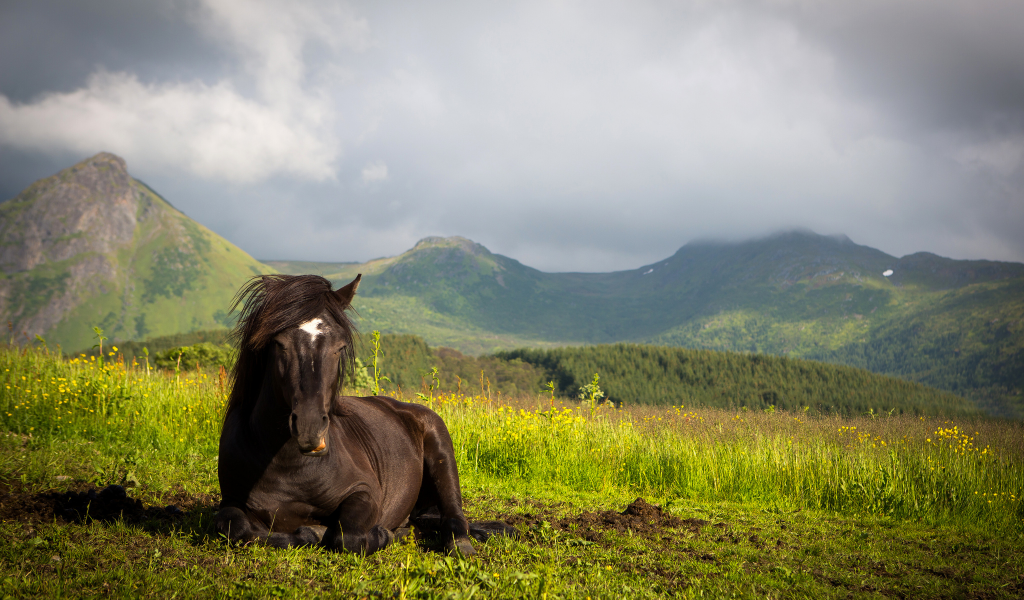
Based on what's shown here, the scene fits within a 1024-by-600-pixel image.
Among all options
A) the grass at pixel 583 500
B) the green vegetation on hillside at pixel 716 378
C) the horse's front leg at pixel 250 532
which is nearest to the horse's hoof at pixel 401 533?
the grass at pixel 583 500

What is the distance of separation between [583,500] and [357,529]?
4.54 meters

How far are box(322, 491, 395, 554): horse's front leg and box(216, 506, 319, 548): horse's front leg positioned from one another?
6.8 inches

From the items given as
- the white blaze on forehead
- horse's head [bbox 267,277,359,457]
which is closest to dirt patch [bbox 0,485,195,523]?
horse's head [bbox 267,277,359,457]

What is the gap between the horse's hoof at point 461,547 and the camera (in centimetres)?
433

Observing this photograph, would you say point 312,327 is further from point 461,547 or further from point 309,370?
point 461,547

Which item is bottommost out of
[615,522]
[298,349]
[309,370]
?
[615,522]

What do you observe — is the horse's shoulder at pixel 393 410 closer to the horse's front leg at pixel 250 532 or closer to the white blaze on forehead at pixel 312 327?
the horse's front leg at pixel 250 532

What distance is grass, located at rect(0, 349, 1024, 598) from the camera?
361 cm

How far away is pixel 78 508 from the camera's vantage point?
4.64 metres

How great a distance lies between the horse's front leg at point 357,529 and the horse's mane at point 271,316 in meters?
1.03

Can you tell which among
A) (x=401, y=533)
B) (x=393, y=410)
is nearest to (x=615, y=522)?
(x=401, y=533)

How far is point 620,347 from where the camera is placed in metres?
122

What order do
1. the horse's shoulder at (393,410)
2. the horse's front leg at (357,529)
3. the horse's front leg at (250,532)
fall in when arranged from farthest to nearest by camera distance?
the horse's shoulder at (393,410) < the horse's front leg at (357,529) < the horse's front leg at (250,532)

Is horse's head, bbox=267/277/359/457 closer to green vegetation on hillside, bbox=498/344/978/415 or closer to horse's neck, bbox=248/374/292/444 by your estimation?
horse's neck, bbox=248/374/292/444
